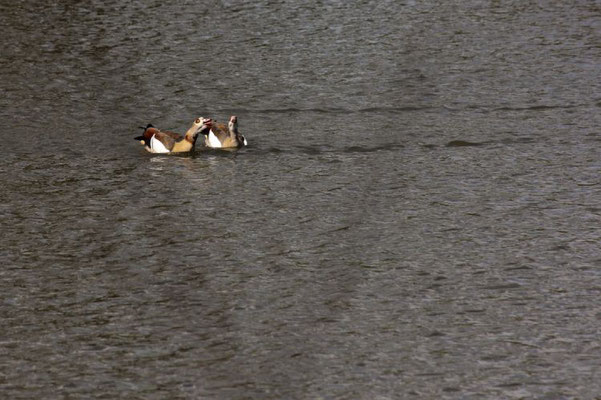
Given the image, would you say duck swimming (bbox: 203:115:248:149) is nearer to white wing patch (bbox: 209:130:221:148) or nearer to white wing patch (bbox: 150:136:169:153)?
white wing patch (bbox: 209:130:221:148)

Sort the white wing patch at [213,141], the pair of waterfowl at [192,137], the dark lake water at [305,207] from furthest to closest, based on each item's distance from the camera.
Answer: the white wing patch at [213,141], the pair of waterfowl at [192,137], the dark lake water at [305,207]

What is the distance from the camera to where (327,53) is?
32.8 feet

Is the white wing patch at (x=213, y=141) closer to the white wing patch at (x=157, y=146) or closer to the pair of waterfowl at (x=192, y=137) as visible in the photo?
the pair of waterfowl at (x=192, y=137)

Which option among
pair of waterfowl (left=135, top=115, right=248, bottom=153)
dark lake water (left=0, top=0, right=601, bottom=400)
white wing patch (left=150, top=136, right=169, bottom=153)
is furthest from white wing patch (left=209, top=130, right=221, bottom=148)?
white wing patch (left=150, top=136, right=169, bottom=153)

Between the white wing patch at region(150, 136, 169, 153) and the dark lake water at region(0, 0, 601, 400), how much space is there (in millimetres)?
69

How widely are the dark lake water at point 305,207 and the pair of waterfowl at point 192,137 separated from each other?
0.08 metres

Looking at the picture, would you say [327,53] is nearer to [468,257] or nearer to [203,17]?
[203,17]

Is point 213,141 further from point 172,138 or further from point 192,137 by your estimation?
point 172,138

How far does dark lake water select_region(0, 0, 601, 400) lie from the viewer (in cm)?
473

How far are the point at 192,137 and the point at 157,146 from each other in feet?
0.72

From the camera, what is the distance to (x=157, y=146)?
7742 millimetres

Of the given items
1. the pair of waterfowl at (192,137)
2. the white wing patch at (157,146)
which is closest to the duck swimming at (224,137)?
the pair of waterfowl at (192,137)

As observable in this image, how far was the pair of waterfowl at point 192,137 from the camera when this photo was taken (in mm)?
7723

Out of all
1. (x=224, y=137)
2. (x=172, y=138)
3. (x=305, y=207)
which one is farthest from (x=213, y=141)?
(x=305, y=207)
